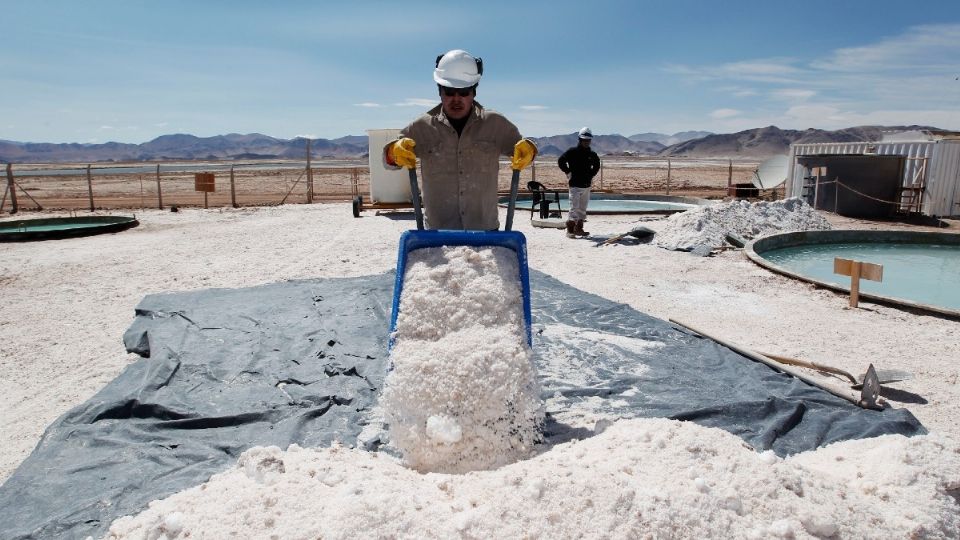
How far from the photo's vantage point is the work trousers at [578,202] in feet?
31.7

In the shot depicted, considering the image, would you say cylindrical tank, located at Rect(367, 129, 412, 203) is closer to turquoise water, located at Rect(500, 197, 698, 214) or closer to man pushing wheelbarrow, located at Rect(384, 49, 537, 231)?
turquoise water, located at Rect(500, 197, 698, 214)

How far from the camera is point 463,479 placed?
2283 millimetres

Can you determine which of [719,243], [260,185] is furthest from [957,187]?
[260,185]

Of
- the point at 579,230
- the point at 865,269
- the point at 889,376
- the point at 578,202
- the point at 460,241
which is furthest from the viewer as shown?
the point at 579,230

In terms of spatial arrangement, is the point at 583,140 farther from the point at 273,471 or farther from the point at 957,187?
the point at 957,187

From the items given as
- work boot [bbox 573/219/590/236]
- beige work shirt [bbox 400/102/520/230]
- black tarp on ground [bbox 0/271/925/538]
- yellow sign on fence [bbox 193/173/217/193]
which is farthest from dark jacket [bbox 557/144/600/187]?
yellow sign on fence [bbox 193/173/217/193]

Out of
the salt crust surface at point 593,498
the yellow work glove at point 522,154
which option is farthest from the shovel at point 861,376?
the yellow work glove at point 522,154

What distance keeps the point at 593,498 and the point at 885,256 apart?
30.1 feet

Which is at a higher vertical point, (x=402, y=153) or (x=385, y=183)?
(x=402, y=153)

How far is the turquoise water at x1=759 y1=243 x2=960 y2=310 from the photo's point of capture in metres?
7.14

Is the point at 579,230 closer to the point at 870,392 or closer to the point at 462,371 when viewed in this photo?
the point at 870,392

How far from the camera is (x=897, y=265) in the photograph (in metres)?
8.65

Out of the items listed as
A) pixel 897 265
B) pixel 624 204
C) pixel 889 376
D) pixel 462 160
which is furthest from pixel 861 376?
pixel 624 204

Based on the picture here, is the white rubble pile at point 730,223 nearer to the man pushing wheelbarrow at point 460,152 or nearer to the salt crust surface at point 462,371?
the man pushing wheelbarrow at point 460,152
